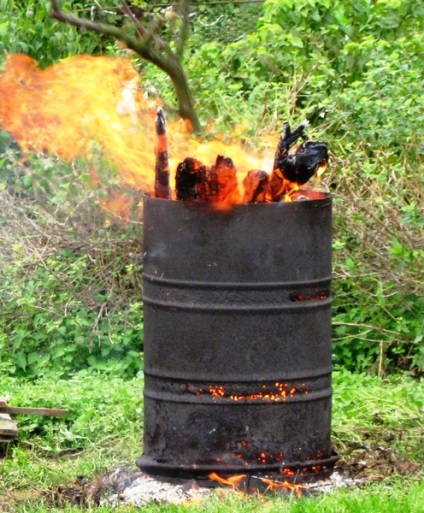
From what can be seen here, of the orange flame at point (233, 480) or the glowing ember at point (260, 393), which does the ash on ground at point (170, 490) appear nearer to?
the orange flame at point (233, 480)

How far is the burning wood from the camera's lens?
17.9ft

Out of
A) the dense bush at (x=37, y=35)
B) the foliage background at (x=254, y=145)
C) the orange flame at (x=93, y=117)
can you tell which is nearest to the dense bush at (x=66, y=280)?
the foliage background at (x=254, y=145)

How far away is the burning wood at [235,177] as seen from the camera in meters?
5.47

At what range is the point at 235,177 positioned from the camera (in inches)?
216

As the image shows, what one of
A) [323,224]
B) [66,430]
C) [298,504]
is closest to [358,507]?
[298,504]

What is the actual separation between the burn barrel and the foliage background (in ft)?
9.61

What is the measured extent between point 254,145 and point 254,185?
3.35 m

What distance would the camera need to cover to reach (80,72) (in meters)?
7.10

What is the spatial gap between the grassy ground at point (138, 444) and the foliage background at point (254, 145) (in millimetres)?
449

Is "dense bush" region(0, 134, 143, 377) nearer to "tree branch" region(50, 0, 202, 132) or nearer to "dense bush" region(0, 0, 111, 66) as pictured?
"dense bush" region(0, 0, 111, 66)

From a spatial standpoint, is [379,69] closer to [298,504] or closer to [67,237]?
[67,237]

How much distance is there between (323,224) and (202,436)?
1.08 metres

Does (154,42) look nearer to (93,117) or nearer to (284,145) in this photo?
(284,145)

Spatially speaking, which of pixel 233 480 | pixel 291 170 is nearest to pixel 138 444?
pixel 233 480
